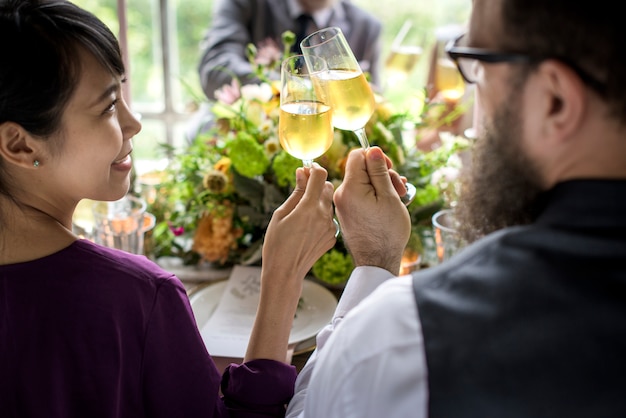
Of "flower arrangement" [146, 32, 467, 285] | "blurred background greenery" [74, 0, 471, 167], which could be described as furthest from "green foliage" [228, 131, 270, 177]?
"blurred background greenery" [74, 0, 471, 167]

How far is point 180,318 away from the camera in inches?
42.1

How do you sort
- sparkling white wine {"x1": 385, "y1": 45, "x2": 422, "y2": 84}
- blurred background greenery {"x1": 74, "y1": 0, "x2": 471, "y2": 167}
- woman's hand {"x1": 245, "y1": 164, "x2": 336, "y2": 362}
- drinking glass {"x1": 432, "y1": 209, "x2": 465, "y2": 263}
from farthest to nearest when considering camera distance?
blurred background greenery {"x1": 74, "y1": 0, "x2": 471, "y2": 167}
sparkling white wine {"x1": 385, "y1": 45, "x2": 422, "y2": 84}
drinking glass {"x1": 432, "y1": 209, "x2": 465, "y2": 263}
woman's hand {"x1": 245, "y1": 164, "x2": 336, "y2": 362}

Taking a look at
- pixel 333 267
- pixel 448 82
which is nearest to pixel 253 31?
pixel 448 82

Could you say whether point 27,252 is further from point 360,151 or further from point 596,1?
point 596,1

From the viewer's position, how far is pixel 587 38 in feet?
2.35

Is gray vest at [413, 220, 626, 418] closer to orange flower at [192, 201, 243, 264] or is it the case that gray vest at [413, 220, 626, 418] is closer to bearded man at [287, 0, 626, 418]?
bearded man at [287, 0, 626, 418]

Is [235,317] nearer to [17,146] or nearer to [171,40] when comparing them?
[17,146]

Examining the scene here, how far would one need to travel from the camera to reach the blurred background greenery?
150 inches

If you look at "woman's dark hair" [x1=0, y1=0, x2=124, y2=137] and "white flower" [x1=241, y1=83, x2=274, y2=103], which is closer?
"woman's dark hair" [x1=0, y1=0, x2=124, y2=137]

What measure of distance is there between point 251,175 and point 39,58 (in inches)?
28.5

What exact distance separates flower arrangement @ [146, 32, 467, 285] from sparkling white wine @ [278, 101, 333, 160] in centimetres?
30

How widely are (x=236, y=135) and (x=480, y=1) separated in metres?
0.98

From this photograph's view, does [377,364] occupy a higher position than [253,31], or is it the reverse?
[253,31]

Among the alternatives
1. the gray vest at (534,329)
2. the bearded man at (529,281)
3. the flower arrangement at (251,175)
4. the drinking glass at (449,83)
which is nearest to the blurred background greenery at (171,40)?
the drinking glass at (449,83)
